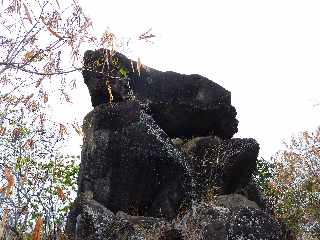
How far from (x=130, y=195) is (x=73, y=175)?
13460 millimetres

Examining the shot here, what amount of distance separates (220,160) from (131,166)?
3589 mm

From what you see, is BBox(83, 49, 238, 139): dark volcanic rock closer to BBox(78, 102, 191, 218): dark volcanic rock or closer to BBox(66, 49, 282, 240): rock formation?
BBox(66, 49, 282, 240): rock formation

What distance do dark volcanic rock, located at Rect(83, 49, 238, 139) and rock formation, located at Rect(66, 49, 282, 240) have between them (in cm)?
4

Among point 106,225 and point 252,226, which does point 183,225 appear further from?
point 106,225

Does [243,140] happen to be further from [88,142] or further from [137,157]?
[88,142]

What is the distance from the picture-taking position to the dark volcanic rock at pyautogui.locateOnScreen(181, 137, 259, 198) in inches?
Answer: 608

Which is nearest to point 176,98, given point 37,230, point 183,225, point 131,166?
point 131,166

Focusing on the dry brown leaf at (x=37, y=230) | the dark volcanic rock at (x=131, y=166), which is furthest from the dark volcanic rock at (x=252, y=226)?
the dry brown leaf at (x=37, y=230)

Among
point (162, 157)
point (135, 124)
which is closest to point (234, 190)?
point (162, 157)

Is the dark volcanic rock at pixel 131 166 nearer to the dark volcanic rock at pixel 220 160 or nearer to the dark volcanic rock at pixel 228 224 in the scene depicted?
the dark volcanic rock at pixel 220 160

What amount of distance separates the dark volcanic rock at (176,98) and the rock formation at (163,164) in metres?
0.04

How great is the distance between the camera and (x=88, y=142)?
14648mm

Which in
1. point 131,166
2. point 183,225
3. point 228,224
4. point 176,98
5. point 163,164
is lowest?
point 183,225

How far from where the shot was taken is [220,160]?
15.8 meters
